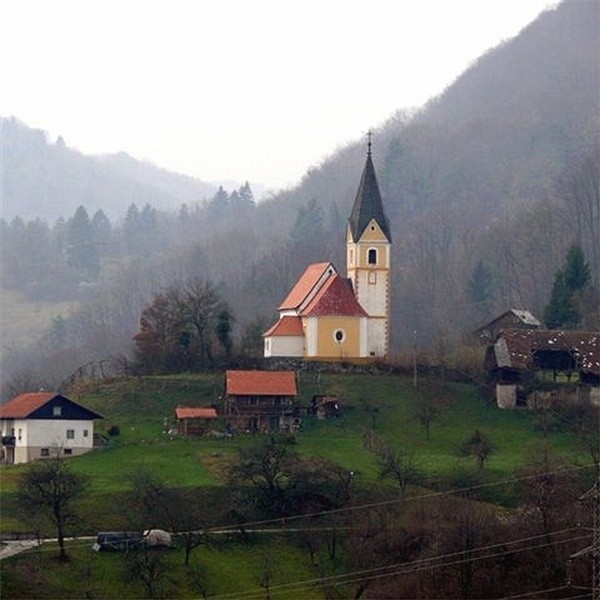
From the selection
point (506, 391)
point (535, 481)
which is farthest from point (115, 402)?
point (535, 481)

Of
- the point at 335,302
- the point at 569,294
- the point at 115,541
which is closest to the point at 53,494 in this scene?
the point at 115,541

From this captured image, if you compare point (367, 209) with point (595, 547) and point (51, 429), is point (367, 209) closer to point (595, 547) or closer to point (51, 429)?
point (51, 429)

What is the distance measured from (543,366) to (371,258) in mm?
10381

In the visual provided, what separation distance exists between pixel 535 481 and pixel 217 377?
760 inches

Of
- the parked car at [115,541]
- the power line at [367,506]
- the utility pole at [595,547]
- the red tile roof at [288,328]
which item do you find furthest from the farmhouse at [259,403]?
the utility pole at [595,547]

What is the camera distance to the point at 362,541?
5197 cm

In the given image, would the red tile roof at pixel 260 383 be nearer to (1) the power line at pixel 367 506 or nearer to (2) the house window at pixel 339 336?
(2) the house window at pixel 339 336

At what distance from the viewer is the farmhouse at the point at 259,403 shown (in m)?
66.1

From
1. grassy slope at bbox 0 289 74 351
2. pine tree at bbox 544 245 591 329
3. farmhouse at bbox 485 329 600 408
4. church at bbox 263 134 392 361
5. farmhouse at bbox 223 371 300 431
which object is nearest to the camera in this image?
farmhouse at bbox 223 371 300 431

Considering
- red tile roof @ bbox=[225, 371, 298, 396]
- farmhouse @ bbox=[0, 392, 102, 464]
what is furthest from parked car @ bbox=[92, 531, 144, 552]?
red tile roof @ bbox=[225, 371, 298, 396]

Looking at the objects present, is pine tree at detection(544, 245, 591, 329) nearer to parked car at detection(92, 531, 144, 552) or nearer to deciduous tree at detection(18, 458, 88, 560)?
deciduous tree at detection(18, 458, 88, 560)

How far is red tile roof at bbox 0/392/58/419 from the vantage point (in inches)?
2502

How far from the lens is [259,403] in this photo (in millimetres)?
67062

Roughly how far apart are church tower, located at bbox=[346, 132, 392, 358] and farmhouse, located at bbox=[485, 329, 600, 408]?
608 centimetres
